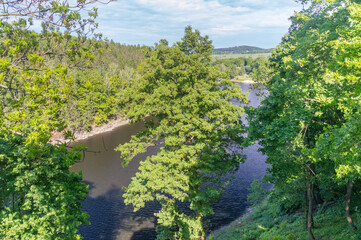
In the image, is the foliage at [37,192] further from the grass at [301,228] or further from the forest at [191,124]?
the grass at [301,228]

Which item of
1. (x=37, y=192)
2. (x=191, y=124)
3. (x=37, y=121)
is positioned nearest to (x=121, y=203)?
(x=191, y=124)

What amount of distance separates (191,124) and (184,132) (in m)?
1.02

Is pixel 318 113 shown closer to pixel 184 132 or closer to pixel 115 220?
pixel 184 132

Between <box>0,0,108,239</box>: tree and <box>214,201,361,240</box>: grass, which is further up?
<box>0,0,108,239</box>: tree

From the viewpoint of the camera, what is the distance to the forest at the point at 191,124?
21.3 ft

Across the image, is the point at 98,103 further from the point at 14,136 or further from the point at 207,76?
the point at 14,136

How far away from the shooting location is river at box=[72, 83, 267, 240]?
22.2 m

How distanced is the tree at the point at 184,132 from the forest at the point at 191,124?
89 millimetres

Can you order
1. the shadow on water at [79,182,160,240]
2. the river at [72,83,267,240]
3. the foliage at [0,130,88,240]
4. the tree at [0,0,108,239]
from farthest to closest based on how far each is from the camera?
the river at [72,83,267,240]
the shadow on water at [79,182,160,240]
the foliage at [0,130,88,240]
the tree at [0,0,108,239]

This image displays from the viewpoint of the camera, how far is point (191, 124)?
1565 cm

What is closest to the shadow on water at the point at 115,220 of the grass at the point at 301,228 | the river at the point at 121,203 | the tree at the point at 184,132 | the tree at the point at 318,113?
the river at the point at 121,203

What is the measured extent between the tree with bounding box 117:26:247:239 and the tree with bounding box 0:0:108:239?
255 inches

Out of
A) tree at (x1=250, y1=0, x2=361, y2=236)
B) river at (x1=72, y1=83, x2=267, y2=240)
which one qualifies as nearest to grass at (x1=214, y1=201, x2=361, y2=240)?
tree at (x1=250, y1=0, x2=361, y2=236)

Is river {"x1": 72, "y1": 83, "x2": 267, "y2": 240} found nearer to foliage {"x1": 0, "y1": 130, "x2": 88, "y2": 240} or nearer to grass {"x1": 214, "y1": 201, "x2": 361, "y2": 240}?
grass {"x1": 214, "y1": 201, "x2": 361, "y2": 240}
